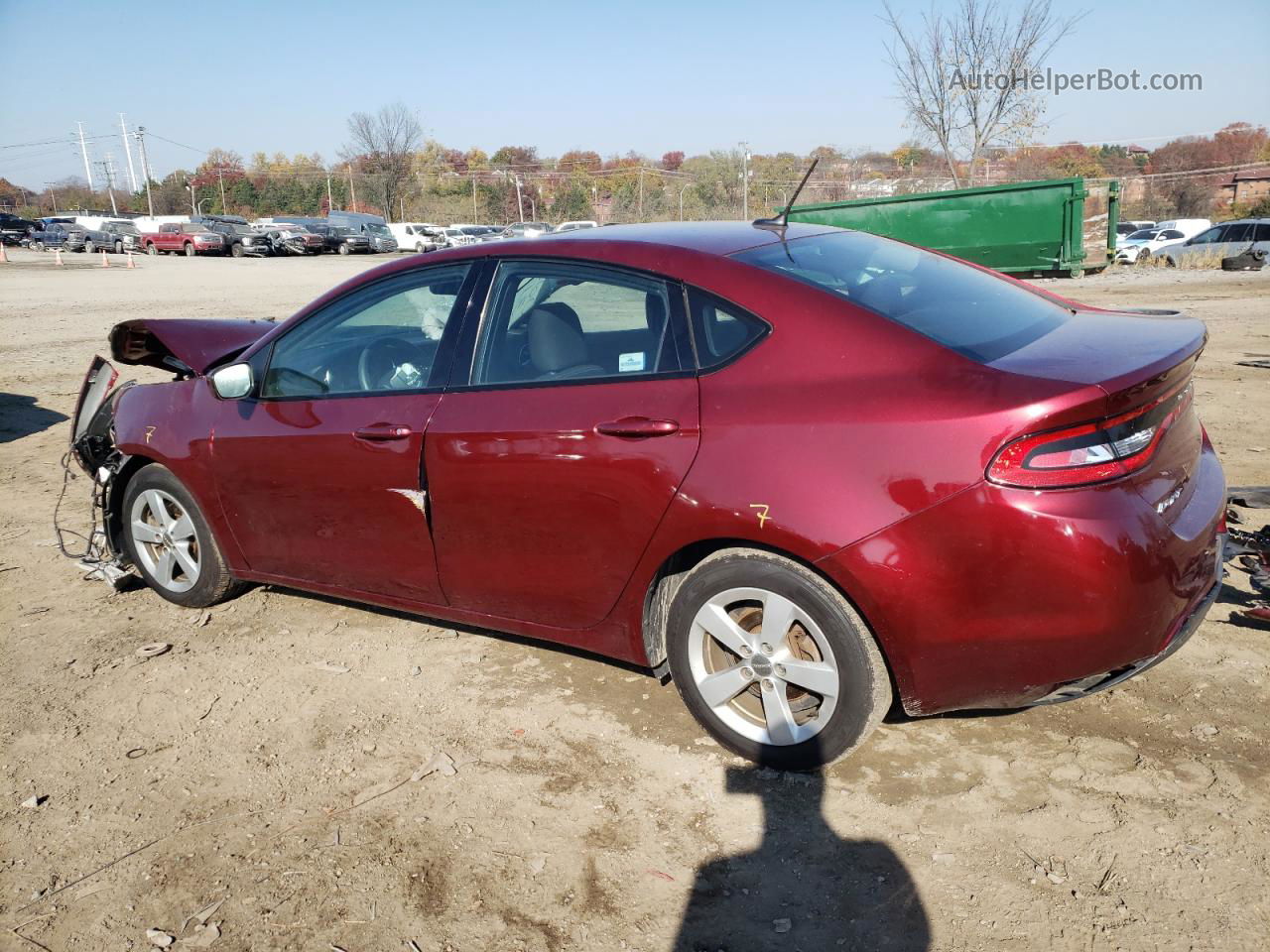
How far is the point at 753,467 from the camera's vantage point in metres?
2.84

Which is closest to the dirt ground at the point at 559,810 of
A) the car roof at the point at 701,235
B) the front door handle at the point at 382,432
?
the front door handle at the point at 382,432

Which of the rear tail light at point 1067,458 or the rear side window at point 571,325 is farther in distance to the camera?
the rear side window at point 571,325

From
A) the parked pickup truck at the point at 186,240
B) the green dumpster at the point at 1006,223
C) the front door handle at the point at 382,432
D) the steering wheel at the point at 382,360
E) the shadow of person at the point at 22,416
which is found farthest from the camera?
the parked pickup truck at the point at 186,240

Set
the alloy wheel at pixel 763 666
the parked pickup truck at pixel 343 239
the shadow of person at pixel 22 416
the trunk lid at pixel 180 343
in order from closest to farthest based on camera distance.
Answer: the alloy wheel at pixel 763 666, the trunk lid at pixel 180 343, the shadow of person at pixel 22 416, the parked pickup truck at pixel 343 239

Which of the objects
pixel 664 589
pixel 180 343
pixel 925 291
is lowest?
pixel 664 589

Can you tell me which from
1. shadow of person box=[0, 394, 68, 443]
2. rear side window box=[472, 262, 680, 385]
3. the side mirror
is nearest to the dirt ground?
the side mirror

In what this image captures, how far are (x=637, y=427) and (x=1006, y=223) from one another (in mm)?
16250

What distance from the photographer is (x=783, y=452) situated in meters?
2.80

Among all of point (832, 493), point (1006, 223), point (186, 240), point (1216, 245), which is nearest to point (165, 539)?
point (832, 493)

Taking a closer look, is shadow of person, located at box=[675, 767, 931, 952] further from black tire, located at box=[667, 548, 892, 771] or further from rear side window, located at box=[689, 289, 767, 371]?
rear side window, located at box=[689, 289, 767, 371]

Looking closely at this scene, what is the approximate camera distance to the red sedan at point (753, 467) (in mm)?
2574

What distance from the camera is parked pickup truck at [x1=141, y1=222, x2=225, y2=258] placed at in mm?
42031

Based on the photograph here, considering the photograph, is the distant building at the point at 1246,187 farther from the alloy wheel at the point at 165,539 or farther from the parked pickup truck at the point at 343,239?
the alloy wheel at the point at 165,539

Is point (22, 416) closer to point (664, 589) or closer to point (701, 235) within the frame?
point (701, 235)
